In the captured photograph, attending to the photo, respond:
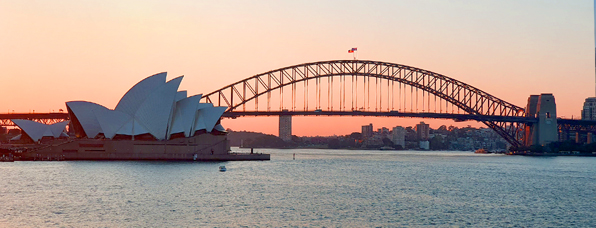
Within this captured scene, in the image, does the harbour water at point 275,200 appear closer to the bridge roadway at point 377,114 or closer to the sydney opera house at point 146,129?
the sydney opera house at point 146,129

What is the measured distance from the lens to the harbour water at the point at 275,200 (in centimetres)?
2595

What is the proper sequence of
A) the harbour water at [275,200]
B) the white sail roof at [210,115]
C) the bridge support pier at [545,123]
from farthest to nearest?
the bridge support pier at [545,123]
the white sail roof at [210,115]
the harbour water at [275,200]

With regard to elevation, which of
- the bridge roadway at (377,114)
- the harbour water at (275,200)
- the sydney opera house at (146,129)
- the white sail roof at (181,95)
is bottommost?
the harbour water at (275,200)

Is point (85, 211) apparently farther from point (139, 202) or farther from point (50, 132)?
point (50, 132)

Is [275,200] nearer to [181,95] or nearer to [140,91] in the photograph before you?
[140,91]

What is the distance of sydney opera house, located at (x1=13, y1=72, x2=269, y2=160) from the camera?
2581 inches

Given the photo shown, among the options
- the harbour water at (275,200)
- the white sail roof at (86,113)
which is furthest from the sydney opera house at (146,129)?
the harbour water at (275,200)

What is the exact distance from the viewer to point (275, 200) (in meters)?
32.2

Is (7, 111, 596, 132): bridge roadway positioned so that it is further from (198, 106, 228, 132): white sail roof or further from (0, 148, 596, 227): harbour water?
(0, 148, 596, 227): harbour water

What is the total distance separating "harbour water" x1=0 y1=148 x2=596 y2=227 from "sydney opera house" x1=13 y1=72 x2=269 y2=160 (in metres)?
16.8

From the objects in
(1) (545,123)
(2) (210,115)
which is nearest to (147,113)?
(2) (210,115)

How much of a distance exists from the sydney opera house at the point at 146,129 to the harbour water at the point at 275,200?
16758mm

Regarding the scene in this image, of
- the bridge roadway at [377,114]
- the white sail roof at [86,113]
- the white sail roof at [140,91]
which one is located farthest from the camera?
the bridge roadway at [377,114]

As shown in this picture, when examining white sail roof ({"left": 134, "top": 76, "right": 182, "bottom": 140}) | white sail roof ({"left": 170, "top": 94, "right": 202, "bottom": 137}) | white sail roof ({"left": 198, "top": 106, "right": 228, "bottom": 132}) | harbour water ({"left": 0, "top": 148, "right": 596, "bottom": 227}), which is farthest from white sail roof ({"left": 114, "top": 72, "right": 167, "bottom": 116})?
harbour water ({"left": 0, "top": 148, "right": 596, "bottom": 227})
